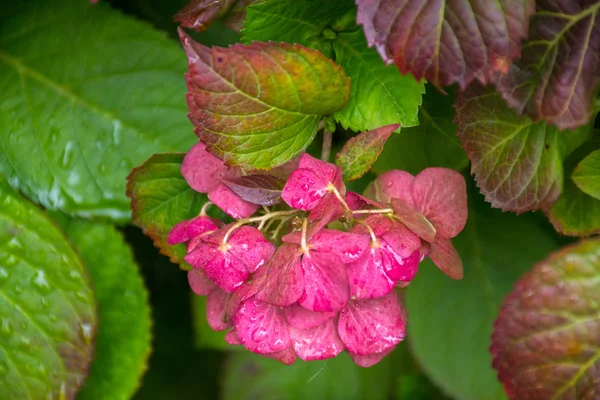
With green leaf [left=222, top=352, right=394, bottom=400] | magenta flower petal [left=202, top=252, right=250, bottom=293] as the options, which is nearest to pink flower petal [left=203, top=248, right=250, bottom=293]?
magenta flower petal [left=202, top=252, right=250, bottom=293]

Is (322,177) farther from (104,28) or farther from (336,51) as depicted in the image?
(104,28)

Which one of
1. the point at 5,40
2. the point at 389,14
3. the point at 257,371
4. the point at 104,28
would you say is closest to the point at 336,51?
the point at 389,14

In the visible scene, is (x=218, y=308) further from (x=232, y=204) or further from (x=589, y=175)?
(x=589, y=175)

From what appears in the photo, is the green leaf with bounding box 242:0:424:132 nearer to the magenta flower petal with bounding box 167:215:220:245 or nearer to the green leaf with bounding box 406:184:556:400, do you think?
the magenta flower petal with bounding box 167:215:220:245

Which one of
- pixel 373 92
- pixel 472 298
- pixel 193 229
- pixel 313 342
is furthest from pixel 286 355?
pixel 472 298

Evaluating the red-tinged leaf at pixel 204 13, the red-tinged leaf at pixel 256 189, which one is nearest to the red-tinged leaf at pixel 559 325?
the red-tinged leaf at pixel 256 189

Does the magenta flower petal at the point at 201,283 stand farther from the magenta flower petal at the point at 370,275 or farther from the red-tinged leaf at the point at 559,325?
the red-tinged leaf at the point at 559,325
